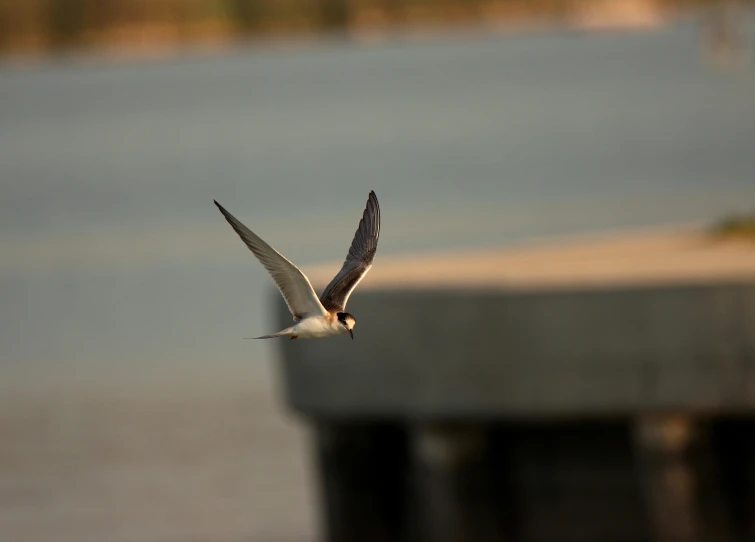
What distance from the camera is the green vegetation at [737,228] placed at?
59.5 ft

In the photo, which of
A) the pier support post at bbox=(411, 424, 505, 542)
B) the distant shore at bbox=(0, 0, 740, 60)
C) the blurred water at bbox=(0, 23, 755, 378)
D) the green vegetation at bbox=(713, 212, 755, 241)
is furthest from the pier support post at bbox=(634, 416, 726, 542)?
the distant shore at bbox=(0, 0, 740, 60)

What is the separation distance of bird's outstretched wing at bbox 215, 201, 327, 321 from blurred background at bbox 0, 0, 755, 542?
1310 cm

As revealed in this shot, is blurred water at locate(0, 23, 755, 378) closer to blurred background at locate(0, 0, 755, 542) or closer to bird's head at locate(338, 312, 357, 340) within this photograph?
blurred background at locate(0, 0, 755, 542)

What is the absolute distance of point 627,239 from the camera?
66.4 ft

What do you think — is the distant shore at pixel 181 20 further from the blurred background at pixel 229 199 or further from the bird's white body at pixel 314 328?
the bird's white body at pixel 314 328

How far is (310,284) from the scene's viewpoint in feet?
29.2

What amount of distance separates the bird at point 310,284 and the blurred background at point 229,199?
1247 cm

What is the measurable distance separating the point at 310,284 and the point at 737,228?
1059 cm

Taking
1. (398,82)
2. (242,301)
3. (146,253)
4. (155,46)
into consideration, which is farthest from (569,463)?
(155,46)

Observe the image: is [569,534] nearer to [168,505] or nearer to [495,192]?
[168,505]

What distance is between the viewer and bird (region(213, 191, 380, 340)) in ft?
28.2

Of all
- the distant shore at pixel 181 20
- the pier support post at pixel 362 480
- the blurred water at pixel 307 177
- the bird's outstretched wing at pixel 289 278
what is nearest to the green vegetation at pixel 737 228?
the pier support post at pixel 362 480

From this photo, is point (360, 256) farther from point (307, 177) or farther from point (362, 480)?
point (307, 177)

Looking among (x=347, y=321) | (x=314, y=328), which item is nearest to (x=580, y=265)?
(x=347, y=321)
